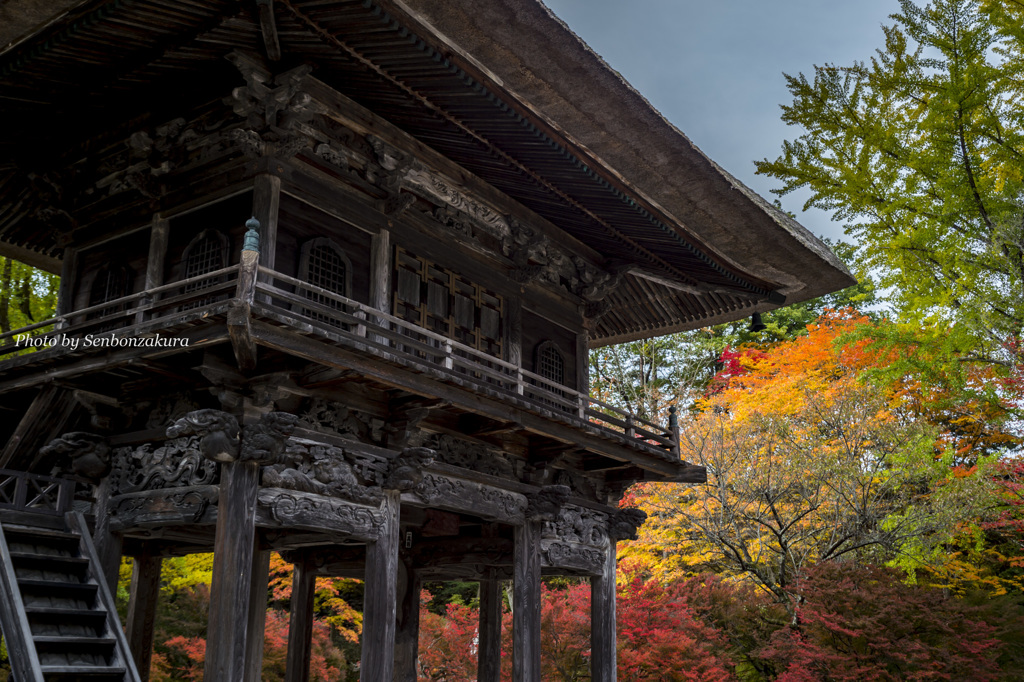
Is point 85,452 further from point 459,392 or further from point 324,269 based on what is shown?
point 459,392

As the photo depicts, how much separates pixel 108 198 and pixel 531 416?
19.7 feet

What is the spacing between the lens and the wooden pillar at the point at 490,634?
1416cm

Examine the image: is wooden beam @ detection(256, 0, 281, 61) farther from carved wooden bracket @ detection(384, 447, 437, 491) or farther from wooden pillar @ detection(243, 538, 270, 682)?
wooden pillar @ detection(243, 538, 270, 682)

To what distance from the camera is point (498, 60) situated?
900 cm

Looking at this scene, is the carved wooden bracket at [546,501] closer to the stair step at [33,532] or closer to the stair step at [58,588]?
the stair step at [58,588]

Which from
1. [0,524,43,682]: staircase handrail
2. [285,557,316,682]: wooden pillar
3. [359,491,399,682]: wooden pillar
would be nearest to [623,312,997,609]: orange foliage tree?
[285,557,316,682]: wooden pillar

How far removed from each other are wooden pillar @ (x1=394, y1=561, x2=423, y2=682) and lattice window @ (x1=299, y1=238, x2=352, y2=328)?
18.4 feet

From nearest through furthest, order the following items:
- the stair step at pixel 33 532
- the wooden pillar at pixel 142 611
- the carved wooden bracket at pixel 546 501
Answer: the stair step at pixel 33 532, the wooden pillar at pixel 142 611, the carved wooden bracket at pixel 546 501

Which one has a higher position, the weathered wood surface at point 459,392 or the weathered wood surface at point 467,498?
the weathered wood surface at point 459,392

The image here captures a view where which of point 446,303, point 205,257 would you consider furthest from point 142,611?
point 446,303

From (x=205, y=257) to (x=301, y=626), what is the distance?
6.73m

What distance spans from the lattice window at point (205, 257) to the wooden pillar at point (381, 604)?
314cm

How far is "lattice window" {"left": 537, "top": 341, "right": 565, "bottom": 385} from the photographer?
12.8m

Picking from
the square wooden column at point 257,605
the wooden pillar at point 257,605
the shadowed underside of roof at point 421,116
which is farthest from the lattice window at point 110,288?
the wooden pillar at point 257,605
